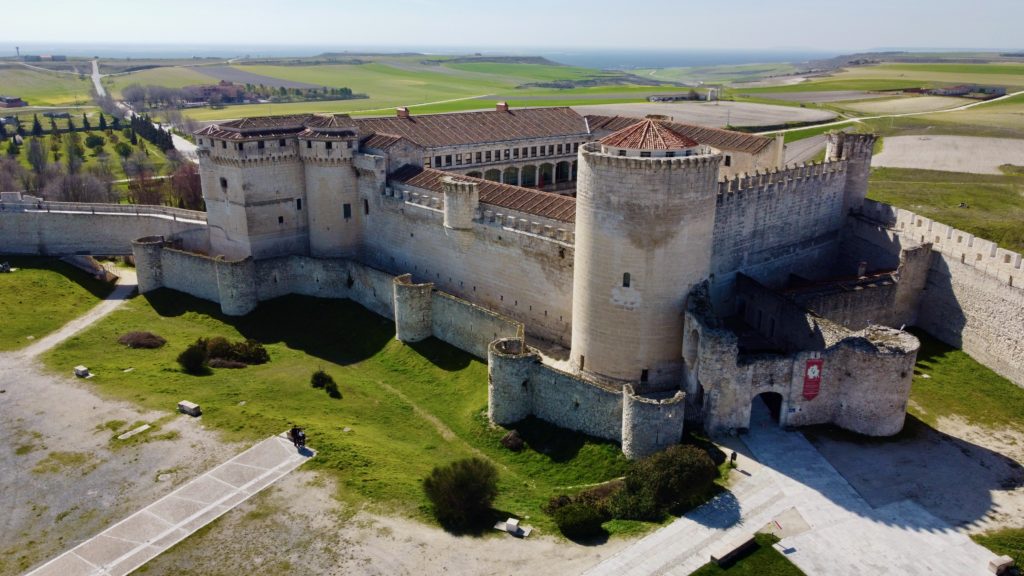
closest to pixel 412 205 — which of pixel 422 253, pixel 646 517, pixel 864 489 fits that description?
pixel 422 253

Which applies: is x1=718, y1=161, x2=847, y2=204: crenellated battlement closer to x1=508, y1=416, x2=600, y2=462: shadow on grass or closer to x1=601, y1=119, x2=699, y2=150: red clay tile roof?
x1=601, y1=119, x2=699, y2=150: red clay tile roof

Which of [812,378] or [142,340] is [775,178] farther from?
[142,340]

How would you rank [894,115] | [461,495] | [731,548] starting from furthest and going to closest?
[894,115] < [461,495] < [731,548]

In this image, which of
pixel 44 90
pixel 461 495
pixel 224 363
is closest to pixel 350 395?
pixel 224 363

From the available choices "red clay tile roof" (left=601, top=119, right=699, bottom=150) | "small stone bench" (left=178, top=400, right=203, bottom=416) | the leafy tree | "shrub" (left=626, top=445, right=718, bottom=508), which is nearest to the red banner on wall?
"shrub" (left=626, top=445, right=718, bottom=508)

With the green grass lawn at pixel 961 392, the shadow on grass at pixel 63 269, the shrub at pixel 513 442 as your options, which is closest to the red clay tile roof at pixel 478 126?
the shadow on grass at pixel 63 269

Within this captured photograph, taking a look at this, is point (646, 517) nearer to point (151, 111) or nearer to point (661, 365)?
point (661, 365)
